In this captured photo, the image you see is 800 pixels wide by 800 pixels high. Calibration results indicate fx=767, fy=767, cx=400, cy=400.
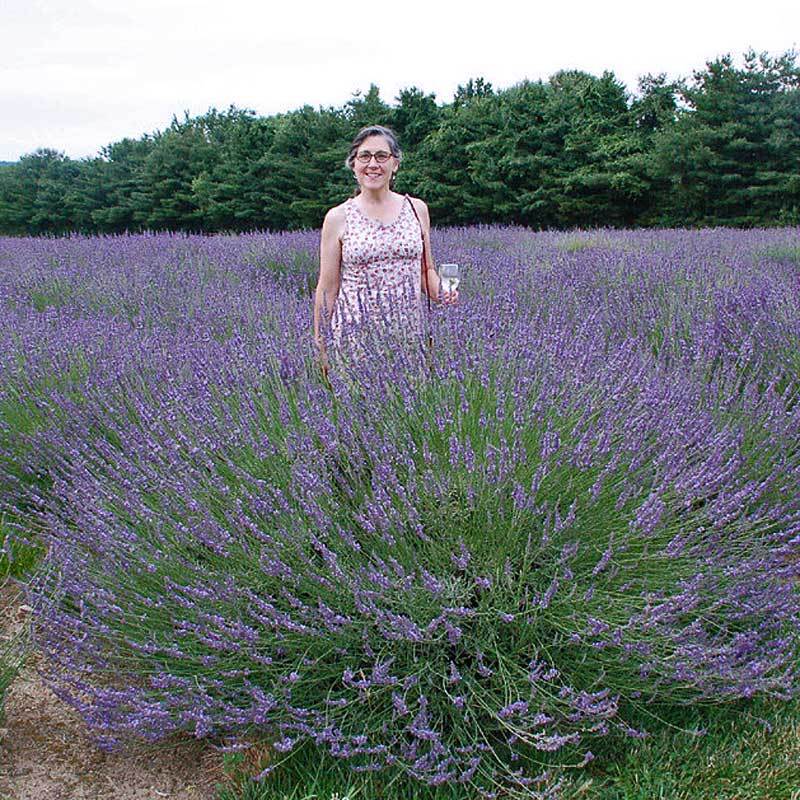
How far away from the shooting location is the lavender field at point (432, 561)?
1.71 m

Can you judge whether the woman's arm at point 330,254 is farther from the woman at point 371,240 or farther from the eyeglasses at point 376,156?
the eyeglasses at point 376,156

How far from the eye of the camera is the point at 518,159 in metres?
18.0

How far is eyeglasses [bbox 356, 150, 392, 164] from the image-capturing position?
330 centimetres

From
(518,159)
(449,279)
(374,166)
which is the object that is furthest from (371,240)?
(518,159)

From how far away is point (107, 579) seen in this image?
6.71 ft

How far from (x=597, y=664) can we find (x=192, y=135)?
24296 mm

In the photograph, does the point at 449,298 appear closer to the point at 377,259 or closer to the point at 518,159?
the point at 377,259

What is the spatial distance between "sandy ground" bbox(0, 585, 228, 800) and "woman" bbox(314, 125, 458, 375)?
1.72 m

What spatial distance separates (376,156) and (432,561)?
205 centimetres

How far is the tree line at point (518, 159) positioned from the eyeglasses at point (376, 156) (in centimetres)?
1246

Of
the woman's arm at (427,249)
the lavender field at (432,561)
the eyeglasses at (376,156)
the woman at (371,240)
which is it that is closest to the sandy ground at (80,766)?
the lavender field at (432,561)

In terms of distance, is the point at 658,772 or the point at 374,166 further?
the point at 374,166

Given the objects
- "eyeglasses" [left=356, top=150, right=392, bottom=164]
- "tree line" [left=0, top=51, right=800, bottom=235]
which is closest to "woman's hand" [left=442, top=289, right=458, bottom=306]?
"eyeglasses" [left=356, top=150, right=392, bottom=164]

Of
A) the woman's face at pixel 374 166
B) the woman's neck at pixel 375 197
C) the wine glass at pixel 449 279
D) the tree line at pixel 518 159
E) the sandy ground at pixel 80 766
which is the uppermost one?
the tree line at pixel 518 159
